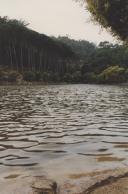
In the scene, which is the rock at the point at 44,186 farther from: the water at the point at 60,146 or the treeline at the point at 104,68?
the treeline at the point at 104,68

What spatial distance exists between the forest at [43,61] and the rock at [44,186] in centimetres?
9214

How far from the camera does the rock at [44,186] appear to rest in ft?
20.0

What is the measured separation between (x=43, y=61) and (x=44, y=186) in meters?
143

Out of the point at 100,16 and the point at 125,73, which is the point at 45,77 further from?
the point at 100,16

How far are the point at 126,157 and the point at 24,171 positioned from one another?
2974mm

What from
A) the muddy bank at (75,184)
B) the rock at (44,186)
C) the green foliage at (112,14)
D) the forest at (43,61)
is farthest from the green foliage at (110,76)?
the rock at (44,186)

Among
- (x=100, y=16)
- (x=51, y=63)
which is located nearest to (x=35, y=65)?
(x=51, y=63)

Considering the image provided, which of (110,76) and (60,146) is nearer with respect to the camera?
(60,146)

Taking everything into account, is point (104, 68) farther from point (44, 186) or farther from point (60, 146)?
point (44, 186)

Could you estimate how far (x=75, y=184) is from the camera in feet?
22.0

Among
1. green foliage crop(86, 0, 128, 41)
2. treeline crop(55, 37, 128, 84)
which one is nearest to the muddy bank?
green foliage crop(86, 0, 128, 41)

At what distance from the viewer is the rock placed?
609cm

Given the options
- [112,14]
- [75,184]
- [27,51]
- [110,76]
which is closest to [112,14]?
[112,14]

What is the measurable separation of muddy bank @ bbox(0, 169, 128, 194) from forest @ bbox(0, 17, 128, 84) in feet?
301
